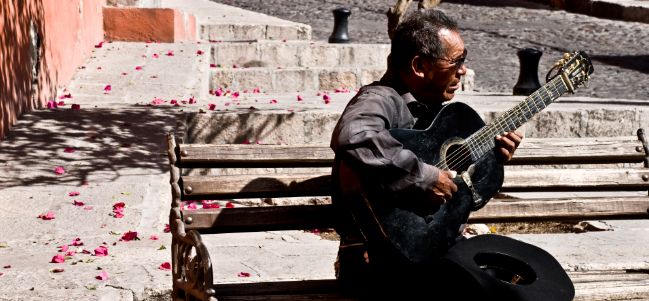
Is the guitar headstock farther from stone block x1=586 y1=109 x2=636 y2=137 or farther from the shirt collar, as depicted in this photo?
stone block x1=586 y1=109 x2=636 y2=137

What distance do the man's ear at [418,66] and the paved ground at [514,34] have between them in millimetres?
7758

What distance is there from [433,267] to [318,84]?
7092 millimetres

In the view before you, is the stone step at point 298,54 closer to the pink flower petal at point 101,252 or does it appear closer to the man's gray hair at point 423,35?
the pink flower petal at point 101,252

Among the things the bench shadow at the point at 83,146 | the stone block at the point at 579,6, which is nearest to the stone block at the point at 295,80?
the bench shadow at the point at 83,146

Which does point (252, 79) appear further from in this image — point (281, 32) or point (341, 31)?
point (281, 32)

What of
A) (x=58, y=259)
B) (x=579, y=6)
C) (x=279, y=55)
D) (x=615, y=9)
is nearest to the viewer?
(x=58, y=259)

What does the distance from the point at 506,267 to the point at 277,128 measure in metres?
4.40

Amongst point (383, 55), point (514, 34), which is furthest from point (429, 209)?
point (514, 34)

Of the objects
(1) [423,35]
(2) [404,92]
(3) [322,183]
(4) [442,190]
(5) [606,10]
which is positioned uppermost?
(1) [423,35]

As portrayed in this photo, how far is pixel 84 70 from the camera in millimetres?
8578

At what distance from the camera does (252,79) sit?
9.34m

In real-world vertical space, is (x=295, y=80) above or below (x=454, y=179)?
below

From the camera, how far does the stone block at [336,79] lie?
955cm

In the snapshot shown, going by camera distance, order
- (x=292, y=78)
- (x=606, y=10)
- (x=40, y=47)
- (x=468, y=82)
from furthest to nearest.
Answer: (x=606, y=10), (x=468, y=82), (x=292, y=78), (x=40, y=47)
